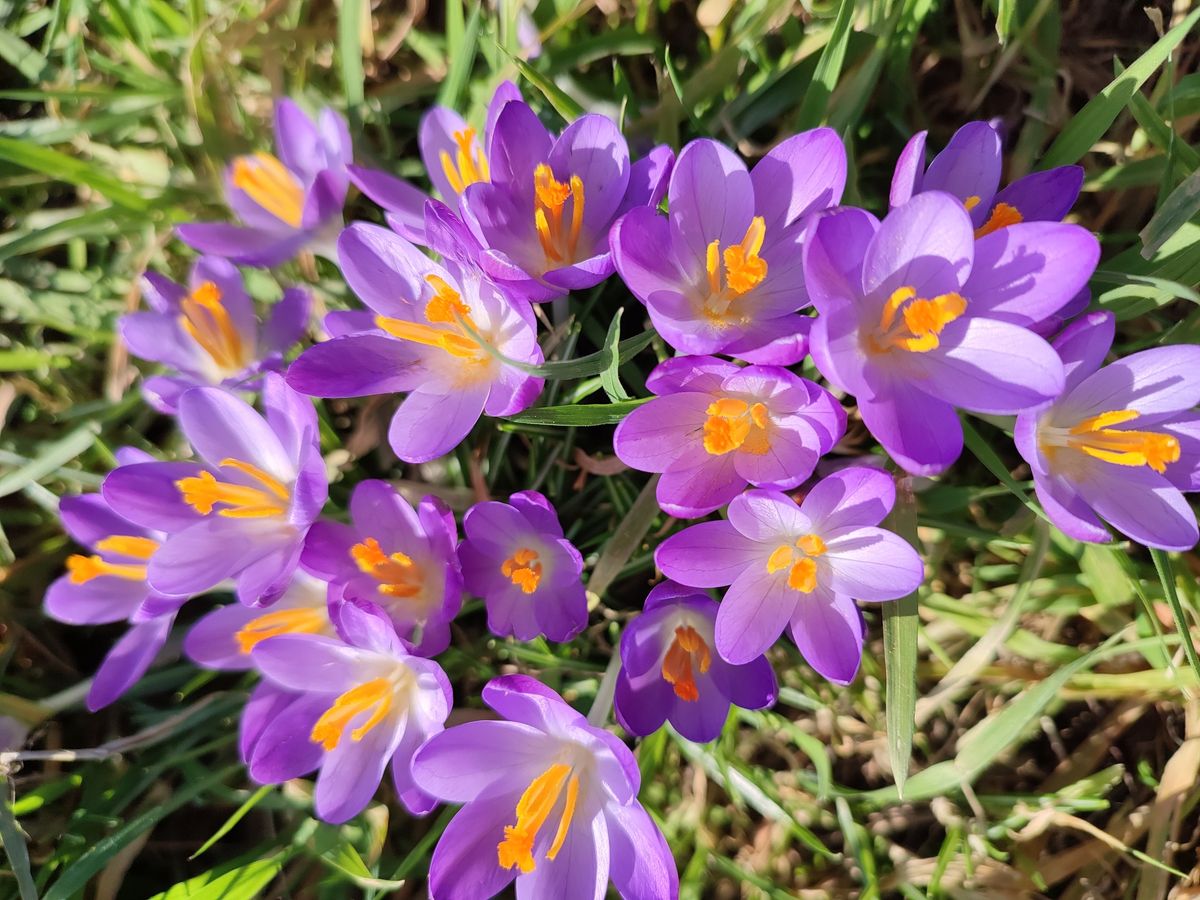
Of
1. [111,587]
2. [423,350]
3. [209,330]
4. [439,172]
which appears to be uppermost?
[439,172]

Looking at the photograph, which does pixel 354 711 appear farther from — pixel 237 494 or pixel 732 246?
pixel 732 246

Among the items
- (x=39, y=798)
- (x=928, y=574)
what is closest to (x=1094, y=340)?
(x=928, y=574)

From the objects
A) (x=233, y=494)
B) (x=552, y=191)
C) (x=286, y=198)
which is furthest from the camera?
(x=286, y=198)

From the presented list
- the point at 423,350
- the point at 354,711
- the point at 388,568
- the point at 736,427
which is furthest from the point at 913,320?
the point at 354,711

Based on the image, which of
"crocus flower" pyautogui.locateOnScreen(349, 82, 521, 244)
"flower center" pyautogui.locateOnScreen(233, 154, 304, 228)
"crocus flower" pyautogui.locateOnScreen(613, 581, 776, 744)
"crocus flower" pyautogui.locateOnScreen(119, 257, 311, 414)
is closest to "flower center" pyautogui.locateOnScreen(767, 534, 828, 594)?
"crocus flower" pyautogui.locateOnScreen(613, 581, 776, 744)

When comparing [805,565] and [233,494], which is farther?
[233,494]

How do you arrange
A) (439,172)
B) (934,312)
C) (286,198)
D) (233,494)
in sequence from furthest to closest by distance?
(286,198)
(439,172)
(233,494)
(934,312)

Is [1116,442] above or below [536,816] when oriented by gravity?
above

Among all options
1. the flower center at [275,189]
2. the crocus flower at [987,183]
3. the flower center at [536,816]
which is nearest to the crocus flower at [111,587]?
the flower center at [275,189]
